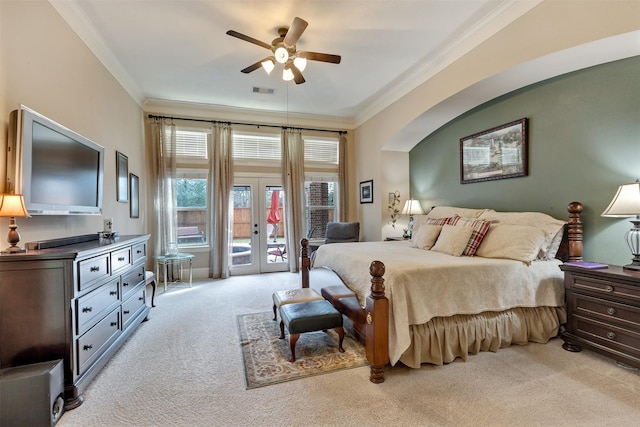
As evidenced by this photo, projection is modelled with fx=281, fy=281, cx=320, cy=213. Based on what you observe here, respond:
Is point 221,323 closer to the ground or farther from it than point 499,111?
closer to the ground

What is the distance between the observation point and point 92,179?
2775 mm

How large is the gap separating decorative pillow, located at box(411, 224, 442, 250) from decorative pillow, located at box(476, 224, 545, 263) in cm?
59

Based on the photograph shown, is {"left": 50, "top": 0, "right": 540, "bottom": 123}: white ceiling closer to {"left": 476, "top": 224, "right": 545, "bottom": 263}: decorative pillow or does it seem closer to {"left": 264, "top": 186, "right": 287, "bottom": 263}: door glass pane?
{"left": 264, "top": 186, "right": 287, "bottom": 263}: door glass pane

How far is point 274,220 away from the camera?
19.2ft

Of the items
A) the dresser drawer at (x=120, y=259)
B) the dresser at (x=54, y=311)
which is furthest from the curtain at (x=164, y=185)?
the dresser at (x=54, y=311)

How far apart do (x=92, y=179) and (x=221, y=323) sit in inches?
79.2

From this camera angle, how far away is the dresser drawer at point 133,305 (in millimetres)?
2737

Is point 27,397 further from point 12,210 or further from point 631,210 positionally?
point 631,210

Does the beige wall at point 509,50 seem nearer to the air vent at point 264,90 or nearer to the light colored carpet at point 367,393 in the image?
Answer: the air vent at point 264,90

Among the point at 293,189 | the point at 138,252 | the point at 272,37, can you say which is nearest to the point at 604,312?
the point at 272,37

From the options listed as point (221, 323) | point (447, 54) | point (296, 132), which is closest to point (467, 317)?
point (221, 323)

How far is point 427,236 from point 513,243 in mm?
955

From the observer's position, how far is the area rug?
221 cm

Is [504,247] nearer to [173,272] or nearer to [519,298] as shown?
[519,298]
